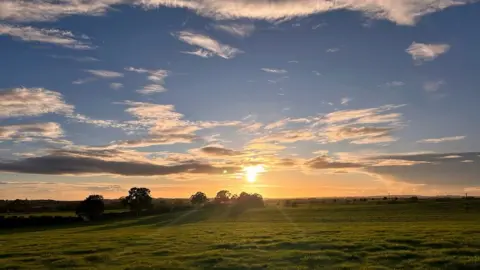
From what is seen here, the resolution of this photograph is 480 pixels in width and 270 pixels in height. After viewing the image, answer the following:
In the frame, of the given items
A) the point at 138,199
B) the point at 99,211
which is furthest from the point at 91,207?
the point at 138,199

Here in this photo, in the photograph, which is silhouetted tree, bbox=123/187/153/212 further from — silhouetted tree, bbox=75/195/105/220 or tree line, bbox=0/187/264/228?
silhouetted tree, bbox=75/195/105/220

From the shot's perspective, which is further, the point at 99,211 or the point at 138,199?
the point at 138,199

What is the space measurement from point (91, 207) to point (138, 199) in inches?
1078

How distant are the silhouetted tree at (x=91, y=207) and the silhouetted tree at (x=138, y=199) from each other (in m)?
21.4

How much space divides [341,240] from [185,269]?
766 inches

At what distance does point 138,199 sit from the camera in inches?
6836

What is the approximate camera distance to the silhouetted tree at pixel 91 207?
145750 millimetres

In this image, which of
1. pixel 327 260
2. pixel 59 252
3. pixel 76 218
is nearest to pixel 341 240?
pixel 327 260

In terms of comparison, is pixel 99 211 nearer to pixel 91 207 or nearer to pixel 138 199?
pixel 91 207

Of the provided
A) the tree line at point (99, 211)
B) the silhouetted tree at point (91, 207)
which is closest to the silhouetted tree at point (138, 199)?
the tree line at point (99, 211)

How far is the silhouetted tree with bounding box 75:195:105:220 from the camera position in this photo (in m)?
146

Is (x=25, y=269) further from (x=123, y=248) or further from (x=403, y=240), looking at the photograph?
(x=403, y=240)

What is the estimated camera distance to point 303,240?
4928 centimetres

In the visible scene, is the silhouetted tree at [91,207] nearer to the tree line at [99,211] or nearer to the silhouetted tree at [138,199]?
the tree line at [99,211]
